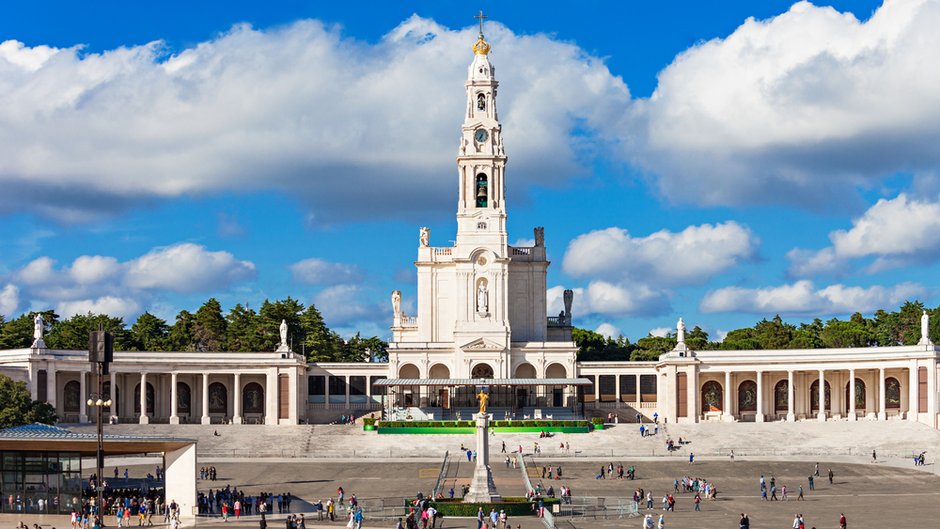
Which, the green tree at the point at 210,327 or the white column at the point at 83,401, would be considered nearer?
the white column at the point at 83,401

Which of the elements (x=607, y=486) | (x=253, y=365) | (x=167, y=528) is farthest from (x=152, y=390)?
(x=167, y=528)

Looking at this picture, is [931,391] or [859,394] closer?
[931,391]

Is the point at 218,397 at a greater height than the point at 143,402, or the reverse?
the point at 218,397

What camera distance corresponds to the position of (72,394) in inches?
4756

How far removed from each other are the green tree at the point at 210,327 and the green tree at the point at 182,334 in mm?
721

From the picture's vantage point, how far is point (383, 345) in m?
162

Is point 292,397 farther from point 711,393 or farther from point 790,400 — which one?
point 790,400

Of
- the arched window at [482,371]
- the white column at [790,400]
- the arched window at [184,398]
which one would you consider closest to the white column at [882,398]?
the white column at [790,400]

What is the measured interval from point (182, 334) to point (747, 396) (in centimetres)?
5242

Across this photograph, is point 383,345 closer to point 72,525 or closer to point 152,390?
point 152,390

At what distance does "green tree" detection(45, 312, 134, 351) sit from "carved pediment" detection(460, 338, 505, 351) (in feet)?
102

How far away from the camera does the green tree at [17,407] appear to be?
97.8 m

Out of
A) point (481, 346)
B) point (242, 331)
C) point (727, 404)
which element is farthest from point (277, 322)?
point (727, 404)

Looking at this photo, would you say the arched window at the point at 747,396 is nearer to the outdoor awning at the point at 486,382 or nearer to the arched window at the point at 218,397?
the outdoor awning at the point at 486,382
